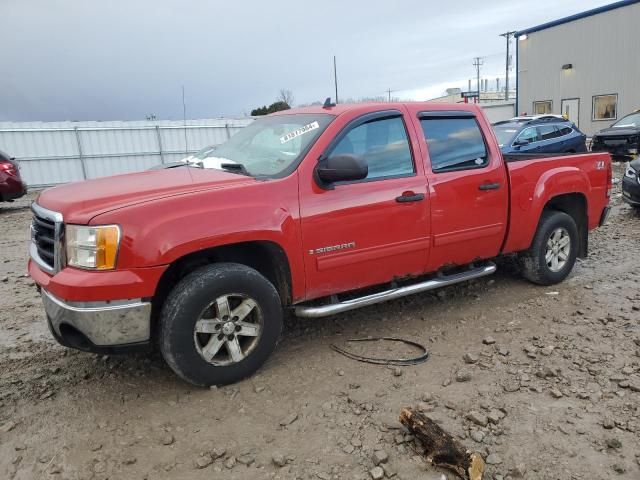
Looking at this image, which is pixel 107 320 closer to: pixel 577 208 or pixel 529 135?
pixel 577 208

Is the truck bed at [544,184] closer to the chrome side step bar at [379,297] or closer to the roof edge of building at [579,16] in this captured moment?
the chrome side step bar at [379,297]

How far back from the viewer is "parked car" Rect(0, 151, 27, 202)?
11336 millimetres

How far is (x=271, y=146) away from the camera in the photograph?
3.96 m

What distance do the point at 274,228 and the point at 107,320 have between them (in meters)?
1.12

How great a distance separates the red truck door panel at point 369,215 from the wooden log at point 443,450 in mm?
1210

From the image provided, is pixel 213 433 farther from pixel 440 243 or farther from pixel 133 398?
pixel 440 243

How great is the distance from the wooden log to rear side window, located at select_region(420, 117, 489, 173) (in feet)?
6.74

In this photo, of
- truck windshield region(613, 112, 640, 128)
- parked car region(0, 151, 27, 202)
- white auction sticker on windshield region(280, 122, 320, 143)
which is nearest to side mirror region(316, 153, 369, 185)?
white auction sticker on windshield region(280, 122, 320, 143)

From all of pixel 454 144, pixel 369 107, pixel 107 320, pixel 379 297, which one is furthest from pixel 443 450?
pixel 454 144

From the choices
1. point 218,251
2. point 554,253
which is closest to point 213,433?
point 218,251

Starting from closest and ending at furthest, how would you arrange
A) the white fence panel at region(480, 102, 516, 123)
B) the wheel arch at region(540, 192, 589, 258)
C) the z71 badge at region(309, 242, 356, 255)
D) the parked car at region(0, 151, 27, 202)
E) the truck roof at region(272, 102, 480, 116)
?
the z71 badge at region(309, 242, 356, 255) → the truck roof at region(272, 102, 480, 116) → the wheel arch at region(540, 192, 589, 258) → the parked car at region(0, 151, 27, 202) → the white fence panel at region(480, 102, 516, 123)

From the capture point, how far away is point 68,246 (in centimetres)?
300

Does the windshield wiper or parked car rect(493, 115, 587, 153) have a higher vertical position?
the windshield wiper

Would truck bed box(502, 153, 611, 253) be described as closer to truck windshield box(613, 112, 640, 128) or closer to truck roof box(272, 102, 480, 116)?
truck roof box(272, 102, 480, 116)
